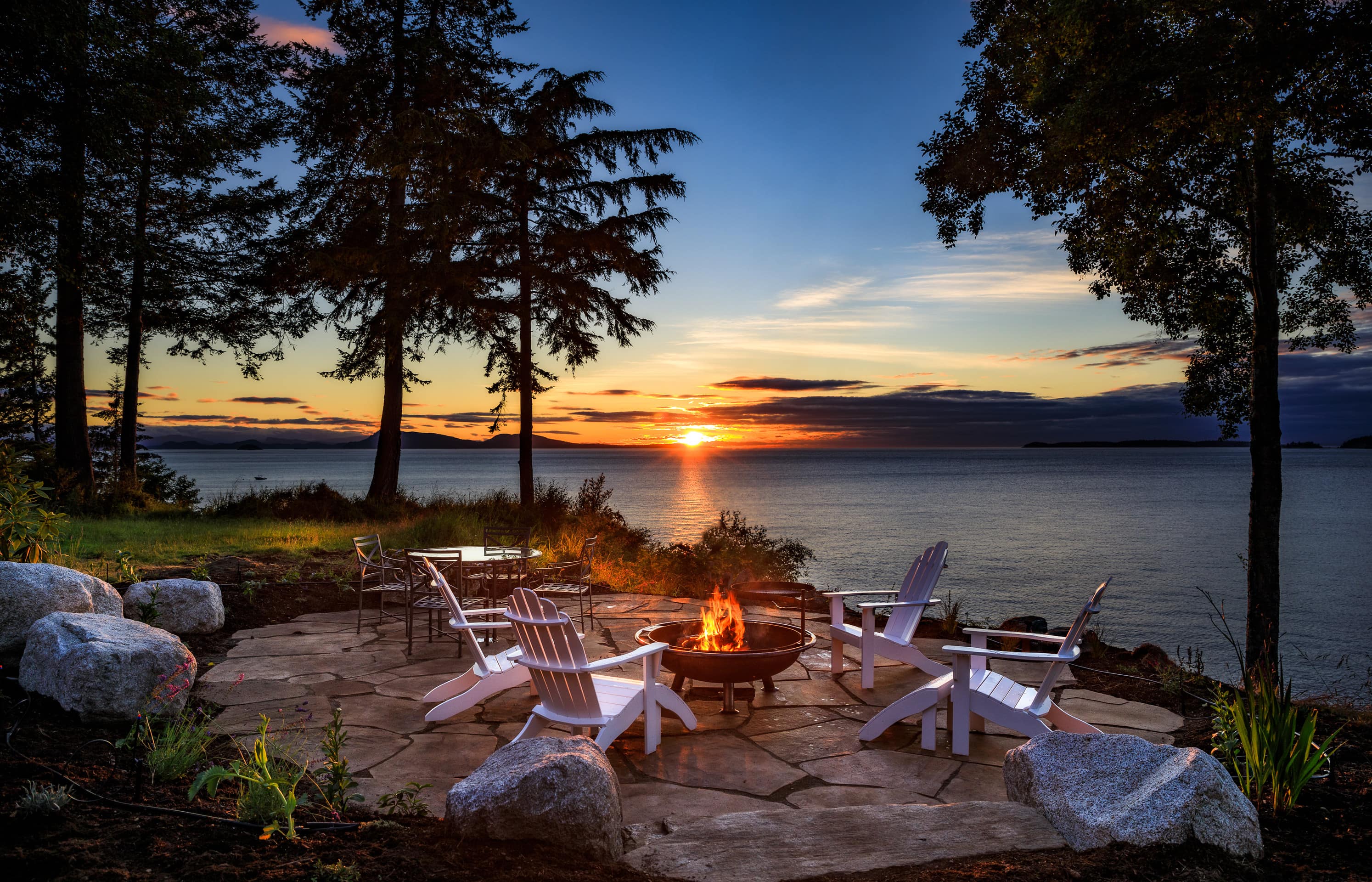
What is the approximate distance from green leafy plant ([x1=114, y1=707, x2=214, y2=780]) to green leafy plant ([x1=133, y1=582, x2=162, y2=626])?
9.42 feet

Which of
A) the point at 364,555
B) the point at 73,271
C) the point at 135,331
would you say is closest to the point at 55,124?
the point at 73,271

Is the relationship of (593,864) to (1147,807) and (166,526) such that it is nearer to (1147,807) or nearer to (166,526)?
(1147,807)

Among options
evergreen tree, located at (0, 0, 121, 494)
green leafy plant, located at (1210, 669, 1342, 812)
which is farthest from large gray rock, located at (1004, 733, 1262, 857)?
evergreen tree, located at (0, 0, 121, 494)

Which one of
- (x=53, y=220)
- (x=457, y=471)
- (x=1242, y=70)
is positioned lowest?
(x=457, y=471)

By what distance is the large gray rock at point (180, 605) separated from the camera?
21.2ft

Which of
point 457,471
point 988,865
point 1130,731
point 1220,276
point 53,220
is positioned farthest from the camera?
point 457,471

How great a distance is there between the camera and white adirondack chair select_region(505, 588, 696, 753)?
13.3ft

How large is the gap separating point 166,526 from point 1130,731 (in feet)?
45.7

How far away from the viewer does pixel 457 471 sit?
10012 cm


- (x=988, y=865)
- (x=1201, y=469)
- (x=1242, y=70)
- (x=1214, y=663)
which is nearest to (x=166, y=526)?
(x=988, y=865)

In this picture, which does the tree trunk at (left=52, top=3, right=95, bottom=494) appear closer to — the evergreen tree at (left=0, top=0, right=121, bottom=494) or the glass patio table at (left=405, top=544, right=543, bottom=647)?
the evergreen tree at (left=0, top=0, right=121, bottom=494)

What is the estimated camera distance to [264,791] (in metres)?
2.84

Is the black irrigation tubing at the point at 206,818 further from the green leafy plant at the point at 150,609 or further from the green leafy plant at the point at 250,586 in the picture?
the green leafy plant at the point at 250,586

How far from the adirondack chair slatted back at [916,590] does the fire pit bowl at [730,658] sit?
0.96 m
